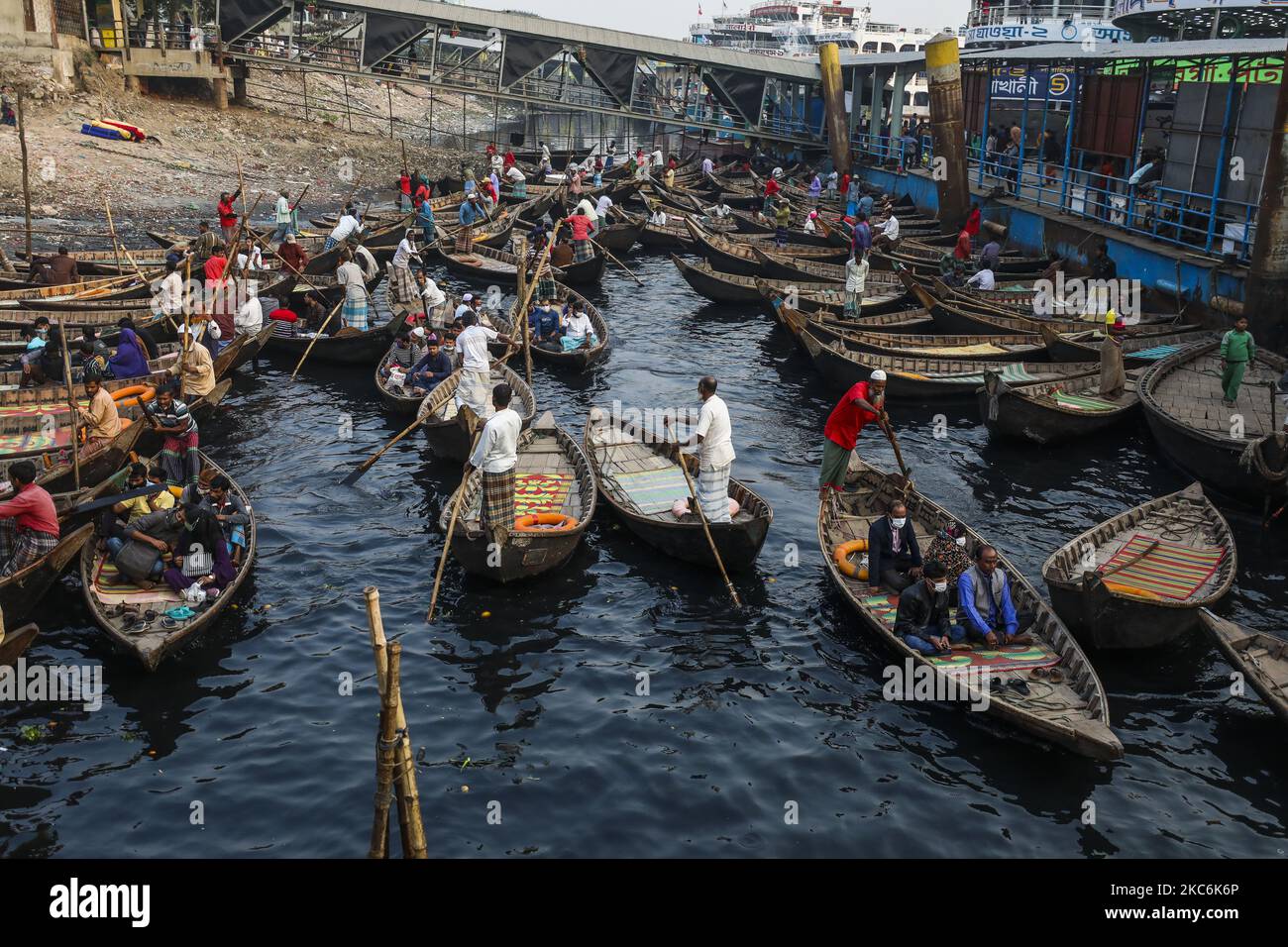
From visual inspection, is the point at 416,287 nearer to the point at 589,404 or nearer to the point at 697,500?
the point at 589,404

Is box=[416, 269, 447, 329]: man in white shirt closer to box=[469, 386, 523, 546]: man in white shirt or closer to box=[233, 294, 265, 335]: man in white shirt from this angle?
box=[233, 294, 265, 335]: man in white shirt

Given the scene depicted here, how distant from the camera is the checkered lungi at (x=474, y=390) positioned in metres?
17.0

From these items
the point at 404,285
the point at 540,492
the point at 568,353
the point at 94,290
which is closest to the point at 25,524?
the point at 540,492

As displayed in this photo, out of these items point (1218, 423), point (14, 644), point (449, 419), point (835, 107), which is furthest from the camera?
point (835, 107)

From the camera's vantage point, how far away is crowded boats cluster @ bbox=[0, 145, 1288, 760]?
12047mm

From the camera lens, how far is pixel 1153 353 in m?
21.9

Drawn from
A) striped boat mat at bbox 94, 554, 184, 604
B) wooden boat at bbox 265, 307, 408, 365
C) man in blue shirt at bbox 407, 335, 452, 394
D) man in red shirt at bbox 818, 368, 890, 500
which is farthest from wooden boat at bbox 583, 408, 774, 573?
wooden boat at bbox 265, 307, 408, 365

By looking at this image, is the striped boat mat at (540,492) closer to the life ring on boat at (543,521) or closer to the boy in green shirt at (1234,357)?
the life ring on boat at (543,521)

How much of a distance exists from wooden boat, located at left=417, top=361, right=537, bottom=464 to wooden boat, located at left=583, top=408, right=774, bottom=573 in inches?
58.0

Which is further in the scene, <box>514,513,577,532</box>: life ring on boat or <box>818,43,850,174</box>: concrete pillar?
<box>818,43,850,174</box>: concrete pillar

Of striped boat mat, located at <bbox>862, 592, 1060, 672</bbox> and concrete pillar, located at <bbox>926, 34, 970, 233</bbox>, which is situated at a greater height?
concrete pillar, located at <bbox>926, 34, 970, 233</bbox>

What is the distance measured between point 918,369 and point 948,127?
55.0 ft

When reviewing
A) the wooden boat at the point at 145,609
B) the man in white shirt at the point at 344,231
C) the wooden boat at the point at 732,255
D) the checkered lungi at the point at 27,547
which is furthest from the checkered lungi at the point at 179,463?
the wooden boat at the point at 732,255

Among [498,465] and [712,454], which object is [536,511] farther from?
[712,454]
